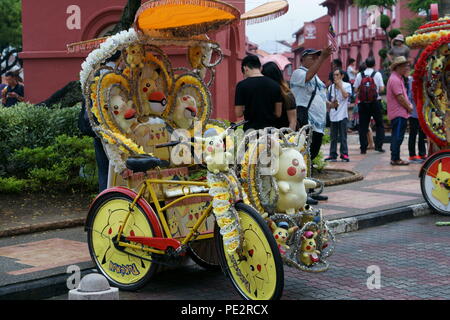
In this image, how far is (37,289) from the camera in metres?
5.50

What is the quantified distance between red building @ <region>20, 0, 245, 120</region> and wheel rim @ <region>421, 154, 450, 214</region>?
736 centimetres

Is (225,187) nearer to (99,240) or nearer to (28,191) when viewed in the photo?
(99,240)

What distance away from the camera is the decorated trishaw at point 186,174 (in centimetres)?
510

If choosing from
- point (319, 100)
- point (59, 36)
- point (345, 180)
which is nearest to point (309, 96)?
point (319, 100)

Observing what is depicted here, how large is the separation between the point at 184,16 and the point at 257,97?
1500 millimetres

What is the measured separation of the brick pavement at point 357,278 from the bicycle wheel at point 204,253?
140 mm

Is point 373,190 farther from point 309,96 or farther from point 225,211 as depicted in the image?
point 225,211

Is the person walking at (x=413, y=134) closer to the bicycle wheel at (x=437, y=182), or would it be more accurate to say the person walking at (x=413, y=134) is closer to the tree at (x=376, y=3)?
the bicycle wheel at (x=437, y=182)

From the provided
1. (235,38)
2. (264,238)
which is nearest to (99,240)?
(264,238)

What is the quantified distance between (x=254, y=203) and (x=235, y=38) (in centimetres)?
1393

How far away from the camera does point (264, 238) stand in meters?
4.86

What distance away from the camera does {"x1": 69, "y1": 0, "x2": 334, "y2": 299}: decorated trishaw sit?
510 centimetres

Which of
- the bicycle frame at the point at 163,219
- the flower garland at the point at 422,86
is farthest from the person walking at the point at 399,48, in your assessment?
the bicycle frame at the point at 163,219

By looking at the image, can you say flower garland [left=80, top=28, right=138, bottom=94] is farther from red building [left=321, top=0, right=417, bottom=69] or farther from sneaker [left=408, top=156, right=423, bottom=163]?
red building [left=321, top=0, right=417, bottom=69]
